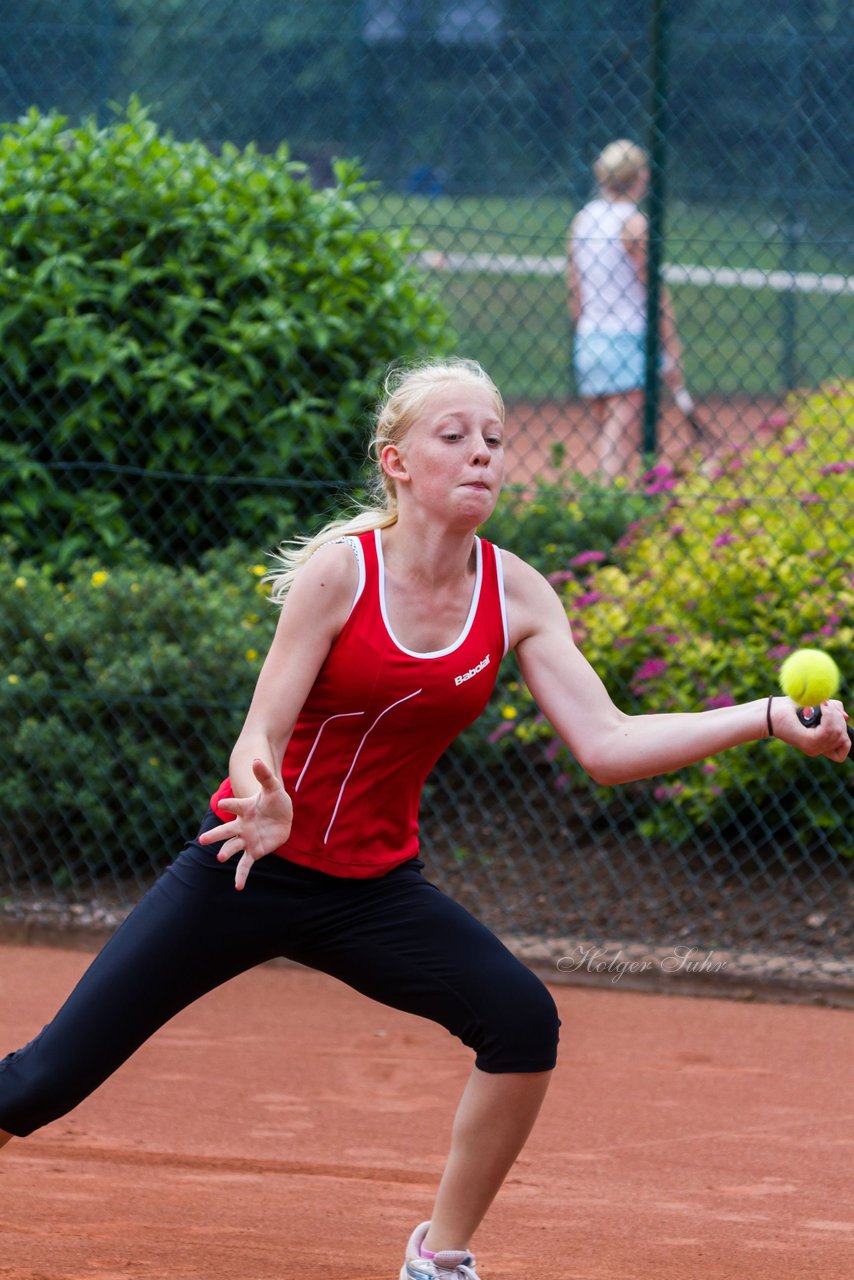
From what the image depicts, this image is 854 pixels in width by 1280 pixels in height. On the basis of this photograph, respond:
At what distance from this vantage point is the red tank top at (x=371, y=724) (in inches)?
111

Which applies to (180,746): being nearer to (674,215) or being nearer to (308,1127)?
(308,1127)

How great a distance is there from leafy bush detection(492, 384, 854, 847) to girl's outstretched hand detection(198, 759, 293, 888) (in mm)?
2842

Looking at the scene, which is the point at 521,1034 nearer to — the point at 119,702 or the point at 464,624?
the point at 464,624

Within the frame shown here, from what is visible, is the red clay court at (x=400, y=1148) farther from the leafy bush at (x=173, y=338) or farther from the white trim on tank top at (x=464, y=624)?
the leafy bush at (x=173, y=338)

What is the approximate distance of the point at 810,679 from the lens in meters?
2.62

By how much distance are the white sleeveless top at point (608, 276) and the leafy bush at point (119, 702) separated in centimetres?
177

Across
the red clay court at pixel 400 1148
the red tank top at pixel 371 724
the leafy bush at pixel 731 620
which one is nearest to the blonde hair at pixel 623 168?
the leafy bush at pixel 731 620

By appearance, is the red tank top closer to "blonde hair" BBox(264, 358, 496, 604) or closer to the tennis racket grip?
"blonde hair" BBox(264, 358, 496, 604)

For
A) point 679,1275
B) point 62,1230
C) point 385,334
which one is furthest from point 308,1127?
point 385,334

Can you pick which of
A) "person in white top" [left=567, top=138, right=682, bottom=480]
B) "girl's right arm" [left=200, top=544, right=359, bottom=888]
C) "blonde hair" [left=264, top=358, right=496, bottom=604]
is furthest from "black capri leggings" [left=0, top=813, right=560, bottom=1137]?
"person in white top" [left=567, top=138, right=682, bottom=480]

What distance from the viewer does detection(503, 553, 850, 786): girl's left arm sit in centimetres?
266

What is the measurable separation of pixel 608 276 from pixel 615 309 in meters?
0.23

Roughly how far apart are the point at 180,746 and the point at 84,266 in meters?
1.82

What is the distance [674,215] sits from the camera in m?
7.55
